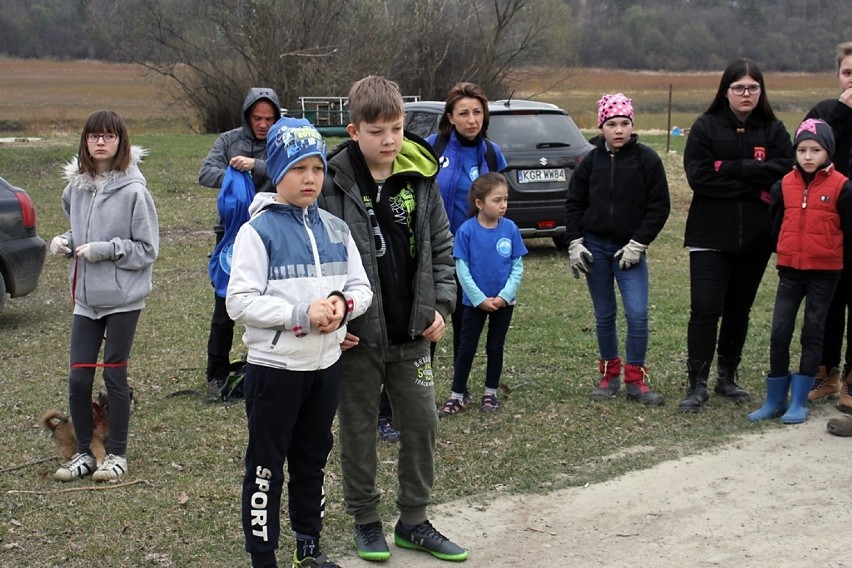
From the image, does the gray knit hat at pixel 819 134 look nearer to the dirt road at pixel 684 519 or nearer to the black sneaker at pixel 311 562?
the dirt road at pixel 684 519

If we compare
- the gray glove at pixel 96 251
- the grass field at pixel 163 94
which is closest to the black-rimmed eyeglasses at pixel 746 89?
the gray glove at pixel 96 251

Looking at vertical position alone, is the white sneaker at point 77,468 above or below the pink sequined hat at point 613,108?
below

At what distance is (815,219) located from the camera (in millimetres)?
6383

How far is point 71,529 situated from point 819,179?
4638 mm

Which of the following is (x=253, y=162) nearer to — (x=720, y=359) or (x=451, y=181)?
(x=451, y=181)

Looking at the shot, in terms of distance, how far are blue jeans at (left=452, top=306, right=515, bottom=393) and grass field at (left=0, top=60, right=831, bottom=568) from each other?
0.25 metres

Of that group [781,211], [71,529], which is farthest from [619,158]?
[71,529]

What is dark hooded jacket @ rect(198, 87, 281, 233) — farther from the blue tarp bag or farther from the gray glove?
the gray glove

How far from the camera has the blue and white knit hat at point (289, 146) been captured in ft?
13.4

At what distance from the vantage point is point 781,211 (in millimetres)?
6492

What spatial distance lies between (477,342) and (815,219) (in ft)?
7.29

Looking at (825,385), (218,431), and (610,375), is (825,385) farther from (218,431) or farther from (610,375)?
(218,431)

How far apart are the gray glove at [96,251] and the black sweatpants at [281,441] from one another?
5.52 ft

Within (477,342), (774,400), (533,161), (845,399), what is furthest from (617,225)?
(533,161)
